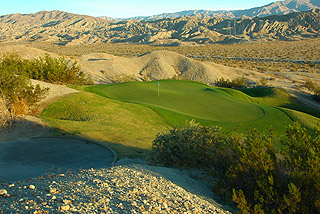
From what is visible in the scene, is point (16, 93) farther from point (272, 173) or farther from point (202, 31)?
point (202, 31)

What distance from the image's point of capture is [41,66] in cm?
2105

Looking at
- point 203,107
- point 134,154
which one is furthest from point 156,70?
point 134,154

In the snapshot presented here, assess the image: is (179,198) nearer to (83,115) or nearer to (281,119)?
(83,115)

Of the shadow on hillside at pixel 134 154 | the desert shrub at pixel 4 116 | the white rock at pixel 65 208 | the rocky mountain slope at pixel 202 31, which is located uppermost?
the rocky mountain slope at pixel 202 31

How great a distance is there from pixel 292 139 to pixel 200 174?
273 centimetres

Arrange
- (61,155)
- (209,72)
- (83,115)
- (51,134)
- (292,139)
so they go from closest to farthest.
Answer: (292,139), (61,155), (51,134), (83,115), (209,72)

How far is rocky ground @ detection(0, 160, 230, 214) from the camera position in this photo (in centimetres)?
441

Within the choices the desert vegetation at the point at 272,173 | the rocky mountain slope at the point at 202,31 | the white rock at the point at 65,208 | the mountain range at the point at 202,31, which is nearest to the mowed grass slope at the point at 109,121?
the desert vegetation at the point at 272,173

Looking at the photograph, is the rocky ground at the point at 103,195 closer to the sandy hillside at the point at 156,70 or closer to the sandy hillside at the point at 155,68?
the sandy hillside at the point at 156,70

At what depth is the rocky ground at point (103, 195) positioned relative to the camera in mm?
4410

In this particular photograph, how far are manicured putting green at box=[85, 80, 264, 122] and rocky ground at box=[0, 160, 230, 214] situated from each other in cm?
881

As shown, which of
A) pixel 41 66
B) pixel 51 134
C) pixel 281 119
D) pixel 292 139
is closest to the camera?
pixel 292 139

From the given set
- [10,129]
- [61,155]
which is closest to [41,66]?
[10,129]

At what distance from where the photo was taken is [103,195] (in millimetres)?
4934
